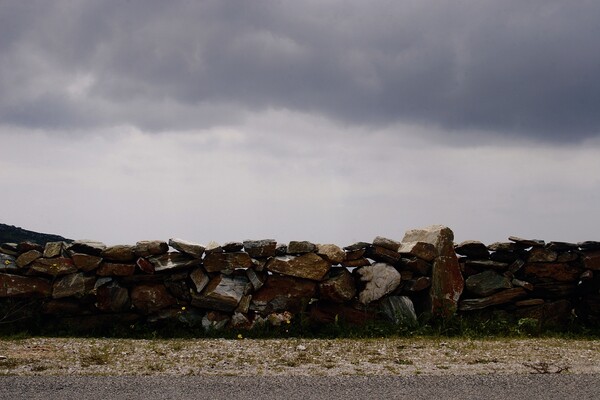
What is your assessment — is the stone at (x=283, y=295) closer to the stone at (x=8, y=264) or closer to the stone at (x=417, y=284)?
the stone at (x=417, y=284)

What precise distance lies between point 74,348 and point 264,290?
3.75 metres

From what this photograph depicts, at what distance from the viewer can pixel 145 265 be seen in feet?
40.5

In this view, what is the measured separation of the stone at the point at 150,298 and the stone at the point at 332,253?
3.03 meters

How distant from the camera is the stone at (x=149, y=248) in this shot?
12.4m

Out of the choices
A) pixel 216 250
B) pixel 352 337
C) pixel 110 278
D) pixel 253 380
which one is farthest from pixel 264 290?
pixel 253 380

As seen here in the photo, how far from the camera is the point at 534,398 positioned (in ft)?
24.2

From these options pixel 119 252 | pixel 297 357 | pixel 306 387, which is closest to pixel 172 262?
pixel 119 252

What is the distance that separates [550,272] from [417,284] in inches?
116

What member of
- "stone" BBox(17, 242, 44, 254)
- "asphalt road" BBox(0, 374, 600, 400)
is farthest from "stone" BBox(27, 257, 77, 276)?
"asphalt road" BBox(0, 374, 600, 400)

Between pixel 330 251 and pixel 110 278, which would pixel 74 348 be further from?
pixel 330 251

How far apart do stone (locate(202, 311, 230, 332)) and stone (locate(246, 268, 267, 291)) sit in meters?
0.81

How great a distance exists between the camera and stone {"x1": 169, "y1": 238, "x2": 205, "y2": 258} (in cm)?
1230

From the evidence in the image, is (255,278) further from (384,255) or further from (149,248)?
(384,255)

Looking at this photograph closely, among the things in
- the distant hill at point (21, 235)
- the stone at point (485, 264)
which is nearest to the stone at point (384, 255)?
the stone at point (485, 264)
